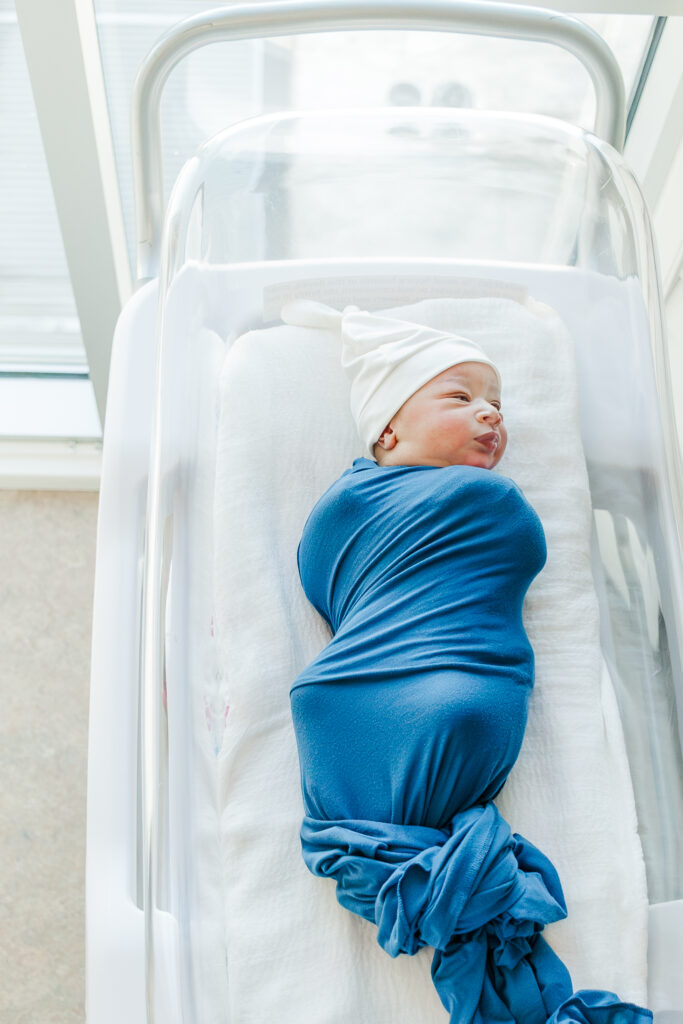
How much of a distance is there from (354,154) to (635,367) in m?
0.47

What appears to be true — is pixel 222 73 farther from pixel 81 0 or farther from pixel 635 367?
pixel 635 367

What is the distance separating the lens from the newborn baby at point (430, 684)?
878mm

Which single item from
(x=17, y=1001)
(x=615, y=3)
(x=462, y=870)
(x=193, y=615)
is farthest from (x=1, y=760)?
(x=615, y=3)

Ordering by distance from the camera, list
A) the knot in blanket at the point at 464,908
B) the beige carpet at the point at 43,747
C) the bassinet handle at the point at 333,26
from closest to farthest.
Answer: the knot in blanket at the point at 464,908 → the bassinet handle at the point at 333,26 → the beige carpet at the point at 43,747

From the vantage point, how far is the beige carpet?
4.48 feet

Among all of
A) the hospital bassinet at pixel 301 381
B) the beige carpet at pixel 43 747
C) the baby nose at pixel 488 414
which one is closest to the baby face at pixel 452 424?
the baby nose at pixel 488 414

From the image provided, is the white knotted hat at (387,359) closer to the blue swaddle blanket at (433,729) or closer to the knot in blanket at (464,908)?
the blue swaddle blanket at (433,729)

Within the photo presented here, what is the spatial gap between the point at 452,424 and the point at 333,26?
1.62 feet

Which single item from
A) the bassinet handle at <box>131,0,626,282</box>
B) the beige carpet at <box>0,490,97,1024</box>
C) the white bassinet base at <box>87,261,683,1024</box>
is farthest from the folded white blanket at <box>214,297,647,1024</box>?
the beige carpet at <box>0,490,97,1024</box>

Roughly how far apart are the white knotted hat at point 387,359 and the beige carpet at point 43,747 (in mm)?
717

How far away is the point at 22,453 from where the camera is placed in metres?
1.83

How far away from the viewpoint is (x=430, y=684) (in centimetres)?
98

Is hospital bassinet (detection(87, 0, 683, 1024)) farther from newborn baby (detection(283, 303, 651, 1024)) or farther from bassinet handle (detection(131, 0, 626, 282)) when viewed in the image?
newborn baby (detection(283, 303, 651, 1024))

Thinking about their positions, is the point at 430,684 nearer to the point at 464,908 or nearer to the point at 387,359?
the point at 464,908
